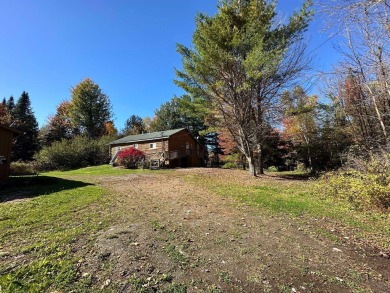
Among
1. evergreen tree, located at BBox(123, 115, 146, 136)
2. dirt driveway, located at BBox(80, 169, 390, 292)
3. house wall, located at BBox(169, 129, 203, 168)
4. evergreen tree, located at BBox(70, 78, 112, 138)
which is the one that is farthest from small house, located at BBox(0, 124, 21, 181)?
evergreen tree, located at BBox(123, 115, 146, 136)

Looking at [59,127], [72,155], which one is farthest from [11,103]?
[72,155]

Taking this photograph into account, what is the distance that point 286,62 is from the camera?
13398mm

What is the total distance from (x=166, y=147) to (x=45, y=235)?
18600mm

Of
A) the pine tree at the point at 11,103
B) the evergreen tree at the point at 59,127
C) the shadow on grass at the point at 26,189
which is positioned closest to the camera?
the shadow on grass at the point at 26,189

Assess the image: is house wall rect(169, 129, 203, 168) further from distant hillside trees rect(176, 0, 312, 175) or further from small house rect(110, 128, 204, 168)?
distant hillside trees rect(176, 0, 312, 175)

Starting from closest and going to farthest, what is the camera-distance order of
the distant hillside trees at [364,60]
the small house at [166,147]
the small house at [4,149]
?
the distant hillside trees at [364,60] < the small house at [4,149] < the small house at [166,147]

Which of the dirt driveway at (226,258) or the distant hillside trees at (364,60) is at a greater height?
the distant hillside trees at (364,60)

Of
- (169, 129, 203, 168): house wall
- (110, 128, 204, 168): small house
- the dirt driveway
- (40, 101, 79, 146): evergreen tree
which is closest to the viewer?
the dirt driveway

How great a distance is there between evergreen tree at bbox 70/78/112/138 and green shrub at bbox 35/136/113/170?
10.9 meters

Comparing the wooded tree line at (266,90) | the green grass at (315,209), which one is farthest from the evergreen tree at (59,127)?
the green grass at (315,209)

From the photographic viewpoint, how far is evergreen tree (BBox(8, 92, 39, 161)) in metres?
33.2

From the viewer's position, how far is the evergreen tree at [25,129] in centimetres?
3317

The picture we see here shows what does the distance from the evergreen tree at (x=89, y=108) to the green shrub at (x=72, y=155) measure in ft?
35.7

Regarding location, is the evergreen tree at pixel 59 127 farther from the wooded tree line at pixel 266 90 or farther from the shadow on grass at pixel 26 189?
the wooded tree line at pixel 266 90
